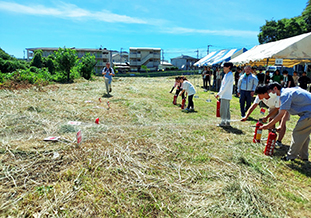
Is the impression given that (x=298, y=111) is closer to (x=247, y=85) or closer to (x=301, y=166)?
(x=301, y=166)

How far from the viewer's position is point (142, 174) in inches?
137

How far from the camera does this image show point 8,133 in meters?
4.86

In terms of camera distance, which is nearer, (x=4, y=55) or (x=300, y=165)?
(x=300, y=165)

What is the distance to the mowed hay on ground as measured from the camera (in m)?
2.74

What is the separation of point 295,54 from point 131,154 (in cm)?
998

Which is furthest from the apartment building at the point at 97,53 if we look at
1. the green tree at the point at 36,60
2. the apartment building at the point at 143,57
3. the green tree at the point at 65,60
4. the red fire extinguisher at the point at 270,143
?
the red fire extinguisher at the point at 270,143

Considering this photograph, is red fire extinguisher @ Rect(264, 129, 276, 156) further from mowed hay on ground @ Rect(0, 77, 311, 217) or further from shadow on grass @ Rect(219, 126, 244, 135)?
shadow on grass @ Rect(219, 126, 244, 135)


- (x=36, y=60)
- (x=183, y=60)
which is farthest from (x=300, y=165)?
(x=183, y=60)

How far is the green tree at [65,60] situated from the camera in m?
18.0

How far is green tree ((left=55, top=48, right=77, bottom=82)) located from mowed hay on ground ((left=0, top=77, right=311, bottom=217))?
13519 mm

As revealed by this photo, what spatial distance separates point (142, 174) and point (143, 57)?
6095 centimetres

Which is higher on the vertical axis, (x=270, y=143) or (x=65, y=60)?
(x=65, y=60)

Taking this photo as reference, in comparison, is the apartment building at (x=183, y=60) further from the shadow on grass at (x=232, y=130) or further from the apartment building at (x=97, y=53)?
the shadow on grass at (x=232, y=130)

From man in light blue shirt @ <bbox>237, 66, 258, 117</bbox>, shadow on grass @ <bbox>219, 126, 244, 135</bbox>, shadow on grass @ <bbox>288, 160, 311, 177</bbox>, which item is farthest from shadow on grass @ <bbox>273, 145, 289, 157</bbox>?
man in light blue shirt @ <bbox>237, 66, 258, 117</bbox>
